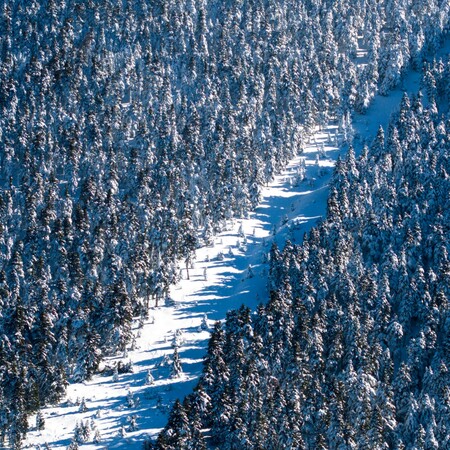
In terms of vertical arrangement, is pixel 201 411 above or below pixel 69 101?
below

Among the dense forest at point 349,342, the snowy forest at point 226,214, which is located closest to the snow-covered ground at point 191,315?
the snowy forest at point 226,214

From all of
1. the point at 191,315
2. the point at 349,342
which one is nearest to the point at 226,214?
the point at 191,315

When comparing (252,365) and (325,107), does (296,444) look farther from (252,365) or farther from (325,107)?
(325,107)

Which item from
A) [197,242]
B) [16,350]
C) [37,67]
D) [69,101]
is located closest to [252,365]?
[16,350]

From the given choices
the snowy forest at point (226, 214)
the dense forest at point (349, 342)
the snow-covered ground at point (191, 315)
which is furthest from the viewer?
the snow-covered ground at point (191, 315)

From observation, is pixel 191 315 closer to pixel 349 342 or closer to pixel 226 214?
pixel 349 342

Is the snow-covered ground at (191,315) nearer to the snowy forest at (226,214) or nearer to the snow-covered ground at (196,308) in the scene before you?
Result: the snow-covered ground at (196,308)
